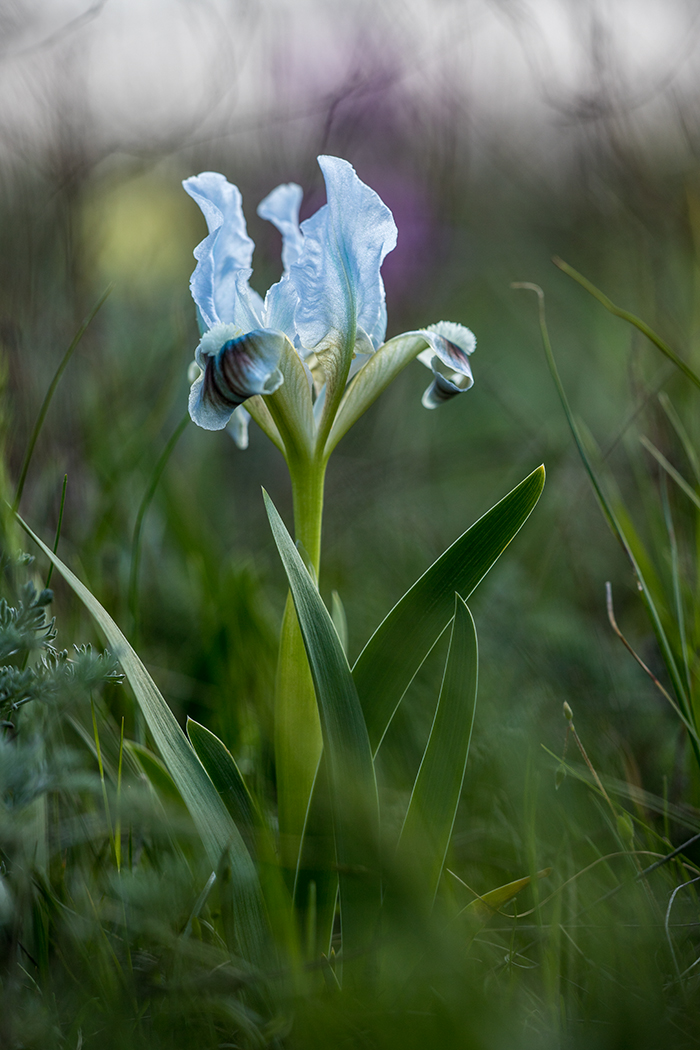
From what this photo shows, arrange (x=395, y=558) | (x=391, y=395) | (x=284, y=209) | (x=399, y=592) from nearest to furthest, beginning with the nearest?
(x=284, y=209)
(x=399, y=592)
(x=395, y=558)
(x=391, y=395)

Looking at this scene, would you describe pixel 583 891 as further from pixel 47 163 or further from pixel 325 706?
pixel 47 163

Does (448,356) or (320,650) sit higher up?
(448,356)

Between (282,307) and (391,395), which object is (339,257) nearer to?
(282,307)

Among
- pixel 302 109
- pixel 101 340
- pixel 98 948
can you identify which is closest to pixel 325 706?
pixel 98 948

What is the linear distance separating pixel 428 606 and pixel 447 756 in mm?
170

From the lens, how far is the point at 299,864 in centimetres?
82

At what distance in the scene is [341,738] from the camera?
2.59ft

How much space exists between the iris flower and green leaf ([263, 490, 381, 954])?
0.18 m

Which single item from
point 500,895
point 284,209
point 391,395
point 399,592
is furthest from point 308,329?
point 391,395

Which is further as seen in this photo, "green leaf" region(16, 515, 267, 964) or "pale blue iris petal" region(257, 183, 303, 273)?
"pale blue iris petal" region(257, 183, 303, 273)

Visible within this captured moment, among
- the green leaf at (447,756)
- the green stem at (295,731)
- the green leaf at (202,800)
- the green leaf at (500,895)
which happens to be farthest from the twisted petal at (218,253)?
the green leaf at (500,895)

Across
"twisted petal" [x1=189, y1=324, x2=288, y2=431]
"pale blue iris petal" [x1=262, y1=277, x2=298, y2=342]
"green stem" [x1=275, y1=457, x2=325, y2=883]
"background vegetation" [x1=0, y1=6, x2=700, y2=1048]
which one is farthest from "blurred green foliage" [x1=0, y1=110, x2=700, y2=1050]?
"pale blue iris petal" [x1=262, y1=277, x2=298, y2=342]

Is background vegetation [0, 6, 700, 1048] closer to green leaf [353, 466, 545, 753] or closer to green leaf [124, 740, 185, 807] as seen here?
green leaf [124, 740, 185, 807]

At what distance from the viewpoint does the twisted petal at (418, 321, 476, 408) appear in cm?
91
